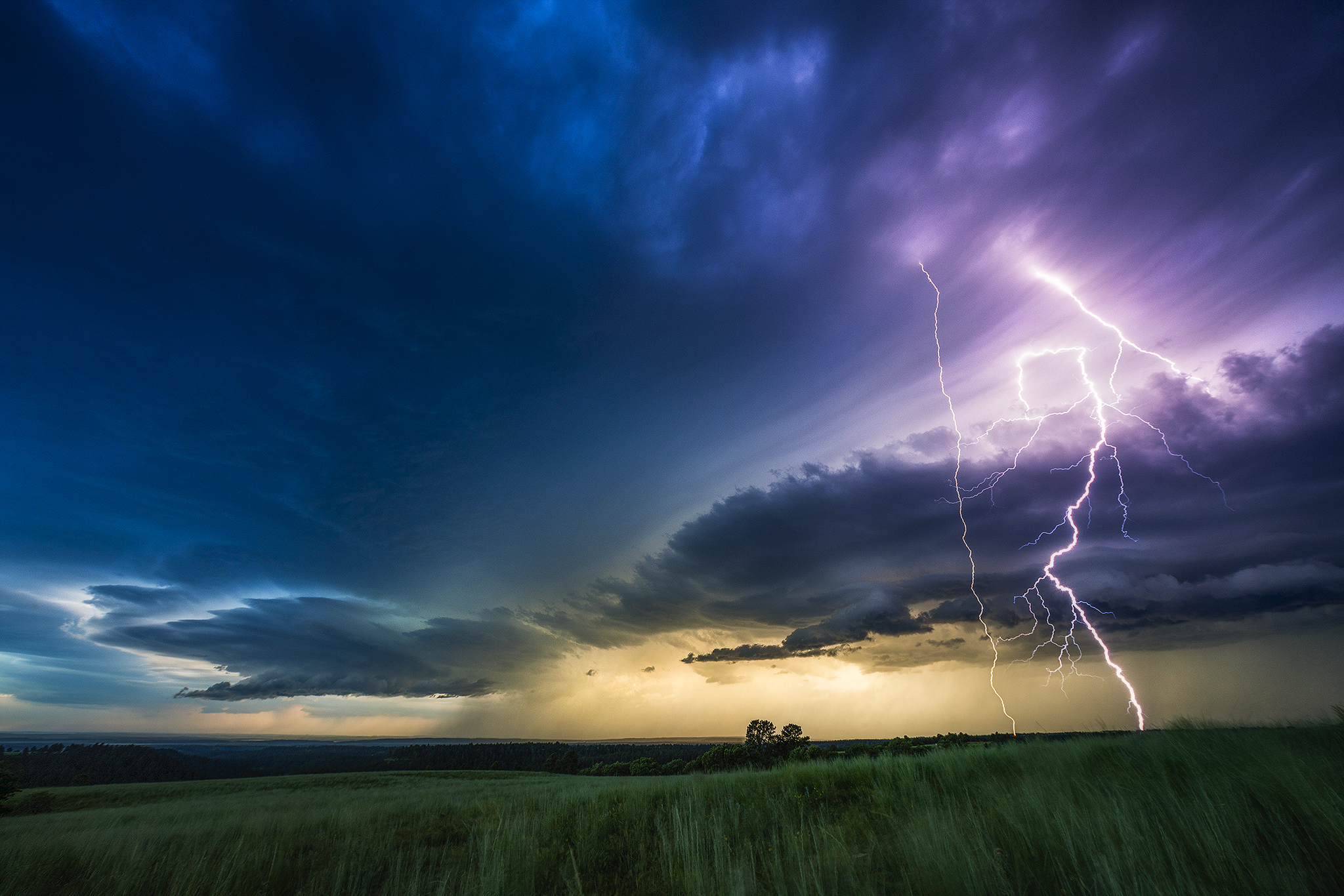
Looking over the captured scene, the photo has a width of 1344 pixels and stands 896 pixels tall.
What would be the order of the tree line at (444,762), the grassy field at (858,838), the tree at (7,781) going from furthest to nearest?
the tree line at (444,762) → the tree at (7,781) → the grassy field at (858,838)

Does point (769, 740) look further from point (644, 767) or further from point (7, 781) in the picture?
point (7, 781)

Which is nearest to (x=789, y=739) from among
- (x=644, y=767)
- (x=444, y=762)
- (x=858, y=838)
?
(x=644, y=767)

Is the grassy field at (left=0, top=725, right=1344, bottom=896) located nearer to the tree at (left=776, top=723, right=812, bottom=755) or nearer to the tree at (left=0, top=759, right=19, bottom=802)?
the tree at (left=0, top=759, right=19, bottom=802)

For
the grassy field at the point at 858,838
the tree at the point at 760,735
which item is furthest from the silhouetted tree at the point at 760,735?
the grassy field at the point at 858,838

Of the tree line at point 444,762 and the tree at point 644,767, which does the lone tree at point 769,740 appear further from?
the tree at point 644,767

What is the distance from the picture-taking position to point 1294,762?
6035 millimetres

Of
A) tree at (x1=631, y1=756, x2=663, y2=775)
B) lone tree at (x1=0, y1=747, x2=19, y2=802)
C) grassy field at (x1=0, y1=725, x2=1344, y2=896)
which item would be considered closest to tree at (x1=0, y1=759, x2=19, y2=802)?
lone tree at (x1=0, y1=747, x2=19, y2=802)

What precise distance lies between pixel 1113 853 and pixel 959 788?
5948 mm

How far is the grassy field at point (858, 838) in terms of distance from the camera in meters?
4.52

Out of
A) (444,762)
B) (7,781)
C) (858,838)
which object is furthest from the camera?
(444,762)

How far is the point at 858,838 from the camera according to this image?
6.78 metres

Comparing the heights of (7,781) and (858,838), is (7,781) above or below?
below

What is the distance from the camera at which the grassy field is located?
4.52 metres

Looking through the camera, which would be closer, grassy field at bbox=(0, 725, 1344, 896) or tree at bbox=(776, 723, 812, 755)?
grassy field at bbox=(0, 725, 1344, 896)
